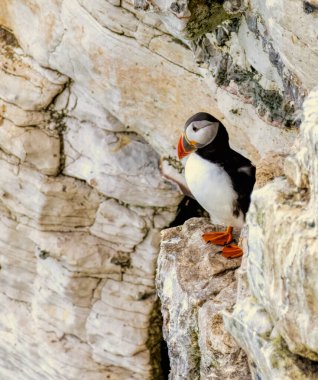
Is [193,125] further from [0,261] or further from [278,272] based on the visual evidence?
[0,261]

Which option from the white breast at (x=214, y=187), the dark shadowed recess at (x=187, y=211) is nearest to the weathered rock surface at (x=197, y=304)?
the white breast at (x=214, y=187)

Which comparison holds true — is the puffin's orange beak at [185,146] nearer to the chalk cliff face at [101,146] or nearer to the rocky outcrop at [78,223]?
the chalk cliff face at [101,146]

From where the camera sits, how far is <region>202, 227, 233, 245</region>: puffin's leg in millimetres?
7238

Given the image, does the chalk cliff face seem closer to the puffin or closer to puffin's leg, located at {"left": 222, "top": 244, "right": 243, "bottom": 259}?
the puffin

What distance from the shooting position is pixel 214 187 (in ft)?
24.8

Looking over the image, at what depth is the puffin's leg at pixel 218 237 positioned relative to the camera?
23.7 ft

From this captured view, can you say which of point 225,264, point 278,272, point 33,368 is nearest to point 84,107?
point 33,368

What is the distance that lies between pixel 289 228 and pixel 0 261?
32.0 feet

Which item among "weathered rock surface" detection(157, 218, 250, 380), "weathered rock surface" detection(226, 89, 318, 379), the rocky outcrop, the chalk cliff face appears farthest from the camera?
the rocky outcrop

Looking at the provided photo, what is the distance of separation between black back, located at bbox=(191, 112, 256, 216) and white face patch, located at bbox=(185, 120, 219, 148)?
0.03m

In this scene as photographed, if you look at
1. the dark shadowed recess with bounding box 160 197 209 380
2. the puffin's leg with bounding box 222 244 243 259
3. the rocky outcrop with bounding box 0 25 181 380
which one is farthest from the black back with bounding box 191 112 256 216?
the dark shadowed recess with bounding box 160 197 209 380

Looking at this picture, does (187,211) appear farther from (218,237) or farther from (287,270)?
(287,270)

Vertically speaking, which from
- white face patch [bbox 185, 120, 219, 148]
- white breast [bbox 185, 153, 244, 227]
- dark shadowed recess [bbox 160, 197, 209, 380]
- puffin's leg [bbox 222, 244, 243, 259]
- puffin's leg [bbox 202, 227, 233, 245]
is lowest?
puffin's leg [bbox 222, 244, 243, 259]

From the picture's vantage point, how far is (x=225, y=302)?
632cm
